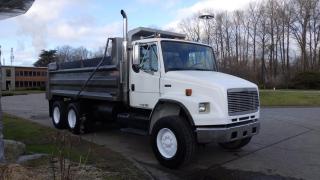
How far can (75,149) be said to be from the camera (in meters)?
10.9

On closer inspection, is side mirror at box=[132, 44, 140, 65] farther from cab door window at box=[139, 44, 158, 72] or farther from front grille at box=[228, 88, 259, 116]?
front grille at box=[228, 88, 259, 116]

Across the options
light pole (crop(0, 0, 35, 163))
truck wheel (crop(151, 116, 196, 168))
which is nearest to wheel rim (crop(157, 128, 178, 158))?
truck wheel (crop(151, 116, 196, 168))

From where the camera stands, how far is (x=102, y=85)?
12523mm

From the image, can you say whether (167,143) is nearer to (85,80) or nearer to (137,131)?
(137,131)

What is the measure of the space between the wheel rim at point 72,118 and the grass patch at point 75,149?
75 cm

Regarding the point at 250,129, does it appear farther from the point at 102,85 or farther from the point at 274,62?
the point at 274,62

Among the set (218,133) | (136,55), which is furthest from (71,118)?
(218,133)

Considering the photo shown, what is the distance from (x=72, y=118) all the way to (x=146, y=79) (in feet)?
15.3

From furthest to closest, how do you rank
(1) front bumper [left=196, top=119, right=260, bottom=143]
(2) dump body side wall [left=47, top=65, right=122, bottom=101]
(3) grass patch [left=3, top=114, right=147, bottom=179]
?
(2) dump body side wall [left=47, top=65, right=122, bottom=101] < (1) front bumper [left=196, top=119, right=260, bottom=143] < (3) grass patch [left=3, top=114, right=147, bottom=179]

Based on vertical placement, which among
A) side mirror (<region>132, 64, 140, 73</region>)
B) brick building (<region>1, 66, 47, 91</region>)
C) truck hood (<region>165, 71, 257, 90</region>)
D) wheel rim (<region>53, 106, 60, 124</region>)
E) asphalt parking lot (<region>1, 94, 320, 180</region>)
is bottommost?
asphalt parking lot (<region>1, 94, 320, 180</region>)

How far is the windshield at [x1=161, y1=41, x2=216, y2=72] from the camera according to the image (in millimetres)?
10445

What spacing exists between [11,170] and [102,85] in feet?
19.7

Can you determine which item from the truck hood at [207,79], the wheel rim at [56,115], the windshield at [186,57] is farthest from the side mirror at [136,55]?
the wheel rim at [56,115]

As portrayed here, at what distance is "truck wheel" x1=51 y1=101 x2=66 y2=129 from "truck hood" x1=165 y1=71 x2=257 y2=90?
19.9 feet
